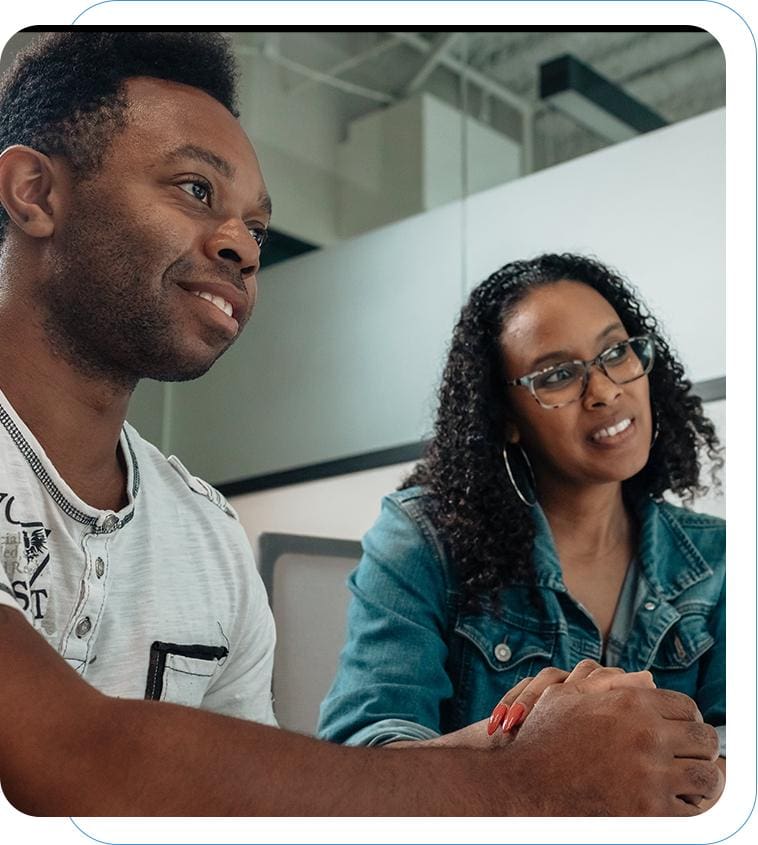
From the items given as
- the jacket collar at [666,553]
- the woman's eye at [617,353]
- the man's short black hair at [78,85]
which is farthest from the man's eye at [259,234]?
the jacket collar at [666,553]

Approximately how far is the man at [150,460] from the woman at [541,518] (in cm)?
10

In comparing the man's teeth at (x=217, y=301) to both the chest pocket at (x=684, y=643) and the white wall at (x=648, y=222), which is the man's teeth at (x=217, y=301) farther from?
the chest pocket at (x=684, y=643)

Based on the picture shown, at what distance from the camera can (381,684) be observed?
107 centimetres

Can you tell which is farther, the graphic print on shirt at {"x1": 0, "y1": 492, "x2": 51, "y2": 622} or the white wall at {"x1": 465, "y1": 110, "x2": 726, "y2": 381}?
the white wall at {"x1": 465, "y1": 110, "x2": 726, "y2": 381}

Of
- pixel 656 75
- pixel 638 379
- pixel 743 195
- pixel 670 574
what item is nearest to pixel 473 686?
pixel 670 574

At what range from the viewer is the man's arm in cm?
82

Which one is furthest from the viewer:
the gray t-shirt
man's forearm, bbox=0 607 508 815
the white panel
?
the white panel

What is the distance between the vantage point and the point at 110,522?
98cm

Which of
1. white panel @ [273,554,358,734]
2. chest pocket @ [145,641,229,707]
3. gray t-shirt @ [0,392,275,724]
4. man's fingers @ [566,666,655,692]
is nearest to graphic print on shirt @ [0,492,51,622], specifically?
gray t-shirt @ [0,392,275,724]

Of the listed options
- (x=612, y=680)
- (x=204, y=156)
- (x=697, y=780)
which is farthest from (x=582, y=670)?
(x=204, y=156)

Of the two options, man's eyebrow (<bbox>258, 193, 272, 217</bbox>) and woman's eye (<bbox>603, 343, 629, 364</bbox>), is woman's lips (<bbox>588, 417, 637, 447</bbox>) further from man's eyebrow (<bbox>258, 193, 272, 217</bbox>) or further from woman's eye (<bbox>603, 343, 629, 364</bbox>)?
man's eyebrow (<bbox>258, 193, 272, 217</bbox>)

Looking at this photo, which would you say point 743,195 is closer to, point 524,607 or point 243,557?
point 524,607

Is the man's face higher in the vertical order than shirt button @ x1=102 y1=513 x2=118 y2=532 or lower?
higher

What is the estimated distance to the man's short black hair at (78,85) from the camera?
1000mm
